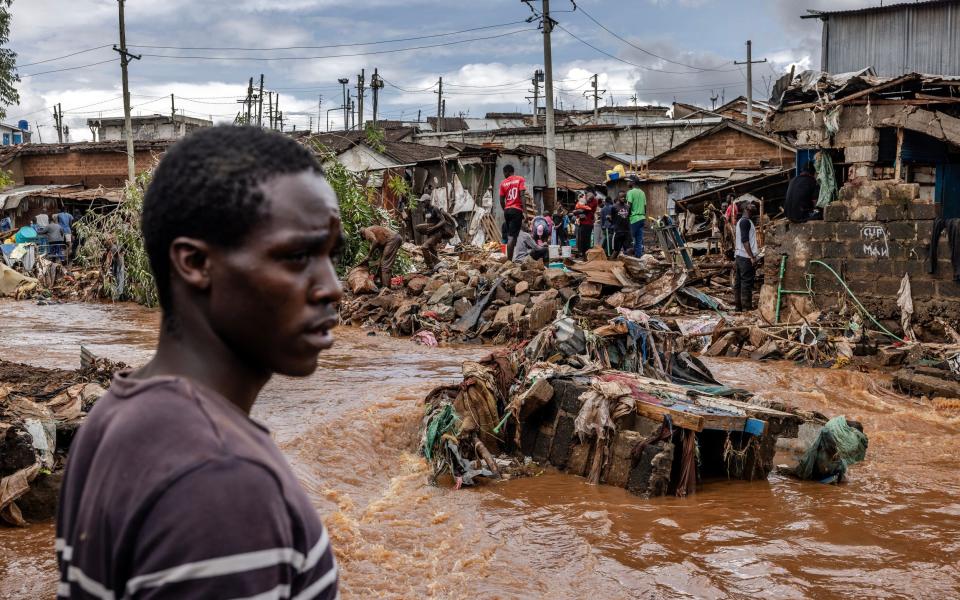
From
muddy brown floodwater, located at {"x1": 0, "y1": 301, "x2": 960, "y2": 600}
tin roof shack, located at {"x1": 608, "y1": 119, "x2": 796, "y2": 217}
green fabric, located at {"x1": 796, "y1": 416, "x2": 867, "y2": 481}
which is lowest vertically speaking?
muddy brown floodwater, located at {"x1": 0, "y1": 301, "x2": 960, "y2": 600}

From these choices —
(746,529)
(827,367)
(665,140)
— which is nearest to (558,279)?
(827,367)

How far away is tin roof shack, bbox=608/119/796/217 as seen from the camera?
30047mm

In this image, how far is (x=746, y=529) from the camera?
5.37 meters

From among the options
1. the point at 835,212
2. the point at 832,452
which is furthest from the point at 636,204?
the point at 832,452

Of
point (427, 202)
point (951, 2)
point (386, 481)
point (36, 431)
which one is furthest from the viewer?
point (951, 2)

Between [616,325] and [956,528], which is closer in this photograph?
[956,528]

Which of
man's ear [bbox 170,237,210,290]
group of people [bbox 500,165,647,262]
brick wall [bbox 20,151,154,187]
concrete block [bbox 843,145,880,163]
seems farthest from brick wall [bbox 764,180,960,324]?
brick wall [bbox 20,151,154,187]

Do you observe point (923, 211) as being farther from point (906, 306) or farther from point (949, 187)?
point (949, 187)

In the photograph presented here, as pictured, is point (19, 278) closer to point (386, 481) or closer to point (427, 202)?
point (427, 202)

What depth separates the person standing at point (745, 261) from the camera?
14047mm

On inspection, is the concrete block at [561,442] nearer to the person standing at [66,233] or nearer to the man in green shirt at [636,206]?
the man in green shirt at [636,206]

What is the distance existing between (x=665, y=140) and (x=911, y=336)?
27.7 metres

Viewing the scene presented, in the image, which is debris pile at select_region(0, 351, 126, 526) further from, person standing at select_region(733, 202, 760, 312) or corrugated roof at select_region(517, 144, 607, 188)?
corrugated roof at select_region(517, 144, 607, 188)

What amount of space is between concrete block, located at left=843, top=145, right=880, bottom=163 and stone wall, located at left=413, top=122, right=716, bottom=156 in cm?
2582
